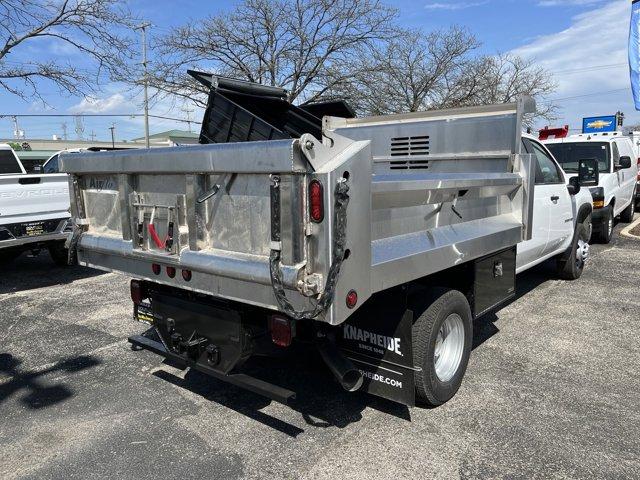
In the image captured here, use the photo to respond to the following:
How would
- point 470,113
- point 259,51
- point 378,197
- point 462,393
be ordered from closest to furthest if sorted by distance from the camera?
point 378,197 < point 462,393 < point 470,113 < point 259,51

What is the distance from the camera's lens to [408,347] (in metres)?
3.18

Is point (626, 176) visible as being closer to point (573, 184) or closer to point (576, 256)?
point (576, 256)

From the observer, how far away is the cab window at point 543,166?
5.65 metres

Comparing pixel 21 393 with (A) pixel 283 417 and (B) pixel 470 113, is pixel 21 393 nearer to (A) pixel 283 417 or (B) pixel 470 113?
(A) pixel 283 417

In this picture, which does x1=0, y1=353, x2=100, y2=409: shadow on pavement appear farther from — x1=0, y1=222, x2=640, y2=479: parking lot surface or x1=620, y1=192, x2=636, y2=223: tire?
x1=620, y1=192, x2=636, y2=223: tire

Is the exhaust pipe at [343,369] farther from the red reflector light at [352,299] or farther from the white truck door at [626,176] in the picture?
the white truck door at [626,176]

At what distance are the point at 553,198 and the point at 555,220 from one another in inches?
11.5

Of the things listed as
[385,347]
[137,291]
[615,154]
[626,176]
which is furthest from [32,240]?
[626,176]

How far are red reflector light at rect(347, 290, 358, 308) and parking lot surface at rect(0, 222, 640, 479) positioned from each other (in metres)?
1.01

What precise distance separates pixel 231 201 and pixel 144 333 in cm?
284

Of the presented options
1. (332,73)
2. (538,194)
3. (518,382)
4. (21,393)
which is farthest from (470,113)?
(332,73)

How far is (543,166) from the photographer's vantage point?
589 centimetres

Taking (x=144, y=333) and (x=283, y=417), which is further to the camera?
(x=144, y=333)

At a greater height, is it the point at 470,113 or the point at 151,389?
the point at 470,113
